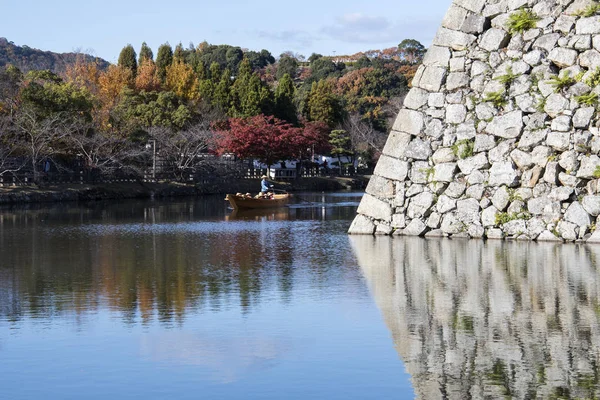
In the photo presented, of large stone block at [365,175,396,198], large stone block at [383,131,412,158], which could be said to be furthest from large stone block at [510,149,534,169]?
large stone block at [365,175,396,198]

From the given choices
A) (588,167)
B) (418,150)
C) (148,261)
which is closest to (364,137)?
(418,150)

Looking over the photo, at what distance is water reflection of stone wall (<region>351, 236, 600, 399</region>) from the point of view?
823cm

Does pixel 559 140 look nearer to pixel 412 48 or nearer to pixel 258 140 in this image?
pixel 258 140

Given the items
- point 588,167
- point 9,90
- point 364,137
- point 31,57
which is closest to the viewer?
point 588,167

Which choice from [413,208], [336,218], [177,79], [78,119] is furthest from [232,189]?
[413,208]

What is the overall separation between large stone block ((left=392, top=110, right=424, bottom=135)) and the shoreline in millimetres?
24986

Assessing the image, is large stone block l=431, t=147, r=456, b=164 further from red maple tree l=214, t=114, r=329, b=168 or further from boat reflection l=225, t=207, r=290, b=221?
red maple tree l=214, t=114, r=329, b=168

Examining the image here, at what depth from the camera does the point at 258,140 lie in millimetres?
61625

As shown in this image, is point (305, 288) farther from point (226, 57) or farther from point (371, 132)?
point (226, 57)

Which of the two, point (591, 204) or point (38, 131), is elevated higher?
point (38, 131)

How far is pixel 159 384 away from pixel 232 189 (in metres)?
49.8

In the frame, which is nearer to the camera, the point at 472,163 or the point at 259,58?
the point at 472,163

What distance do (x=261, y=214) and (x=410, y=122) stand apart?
49.3 feet

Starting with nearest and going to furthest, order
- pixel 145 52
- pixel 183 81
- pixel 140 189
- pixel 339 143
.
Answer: pixel 140 189 → pixel 339 143 → pixel 183 81 → pixel 145 52
